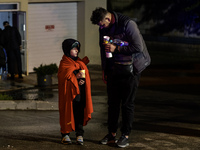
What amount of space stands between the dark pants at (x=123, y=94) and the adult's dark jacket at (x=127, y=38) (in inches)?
7.2

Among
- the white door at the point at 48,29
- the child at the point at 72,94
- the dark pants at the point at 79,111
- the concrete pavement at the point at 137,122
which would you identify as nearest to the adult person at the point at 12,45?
the concrete pavement at the point at 137,122

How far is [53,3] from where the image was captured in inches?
735

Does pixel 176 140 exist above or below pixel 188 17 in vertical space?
below

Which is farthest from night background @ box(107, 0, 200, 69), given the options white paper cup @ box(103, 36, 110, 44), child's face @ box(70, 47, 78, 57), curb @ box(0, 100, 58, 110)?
white paper cup @ box(103, 36, 110, 44)

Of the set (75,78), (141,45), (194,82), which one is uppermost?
(141,45)

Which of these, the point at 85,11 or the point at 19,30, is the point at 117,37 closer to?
the point at 19,30

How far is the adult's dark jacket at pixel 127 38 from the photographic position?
7.34 m

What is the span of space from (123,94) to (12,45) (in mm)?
8861

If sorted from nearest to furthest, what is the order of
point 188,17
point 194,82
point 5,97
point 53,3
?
point 5,97 < point 194,82 < point 53,3 < point 188,17

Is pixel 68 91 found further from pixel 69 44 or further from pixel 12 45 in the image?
pixel 12 45

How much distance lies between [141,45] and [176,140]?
1.70m

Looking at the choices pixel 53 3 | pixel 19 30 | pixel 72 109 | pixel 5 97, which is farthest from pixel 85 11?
pixel 72 109

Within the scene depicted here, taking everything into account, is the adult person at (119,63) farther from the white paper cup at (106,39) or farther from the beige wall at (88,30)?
the beige wall at (88,30)

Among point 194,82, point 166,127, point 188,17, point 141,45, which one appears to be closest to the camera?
point 141,45
